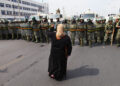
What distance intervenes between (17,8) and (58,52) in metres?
68.2

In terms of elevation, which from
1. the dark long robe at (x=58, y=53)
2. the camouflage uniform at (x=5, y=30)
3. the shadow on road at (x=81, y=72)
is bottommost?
the shadow on road at (x=81, y=72)

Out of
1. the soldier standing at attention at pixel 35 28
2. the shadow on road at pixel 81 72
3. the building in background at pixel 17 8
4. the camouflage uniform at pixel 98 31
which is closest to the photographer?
the shadow on road at pixel 81 72

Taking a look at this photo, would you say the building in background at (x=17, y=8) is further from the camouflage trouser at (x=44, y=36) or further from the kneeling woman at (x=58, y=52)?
the kneeling woman at (x=58, y=52)

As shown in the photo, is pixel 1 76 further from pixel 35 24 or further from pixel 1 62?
pixel 35 24

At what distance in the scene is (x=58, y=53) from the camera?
3592 millimetres

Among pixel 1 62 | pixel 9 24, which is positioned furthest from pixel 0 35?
pixel 1 62

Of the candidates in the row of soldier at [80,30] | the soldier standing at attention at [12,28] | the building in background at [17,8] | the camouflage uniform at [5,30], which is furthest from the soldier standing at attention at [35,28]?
the building in background at [17,8]

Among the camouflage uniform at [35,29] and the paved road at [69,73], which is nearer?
the paved road at [69,73]

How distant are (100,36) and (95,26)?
0.88 metres

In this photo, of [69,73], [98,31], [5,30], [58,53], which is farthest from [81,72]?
[5,30]

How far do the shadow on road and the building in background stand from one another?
40681 millimetres

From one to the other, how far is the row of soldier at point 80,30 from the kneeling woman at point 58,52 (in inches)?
163

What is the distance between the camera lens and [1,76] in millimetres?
4086

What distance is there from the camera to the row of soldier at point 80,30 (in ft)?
25.6
